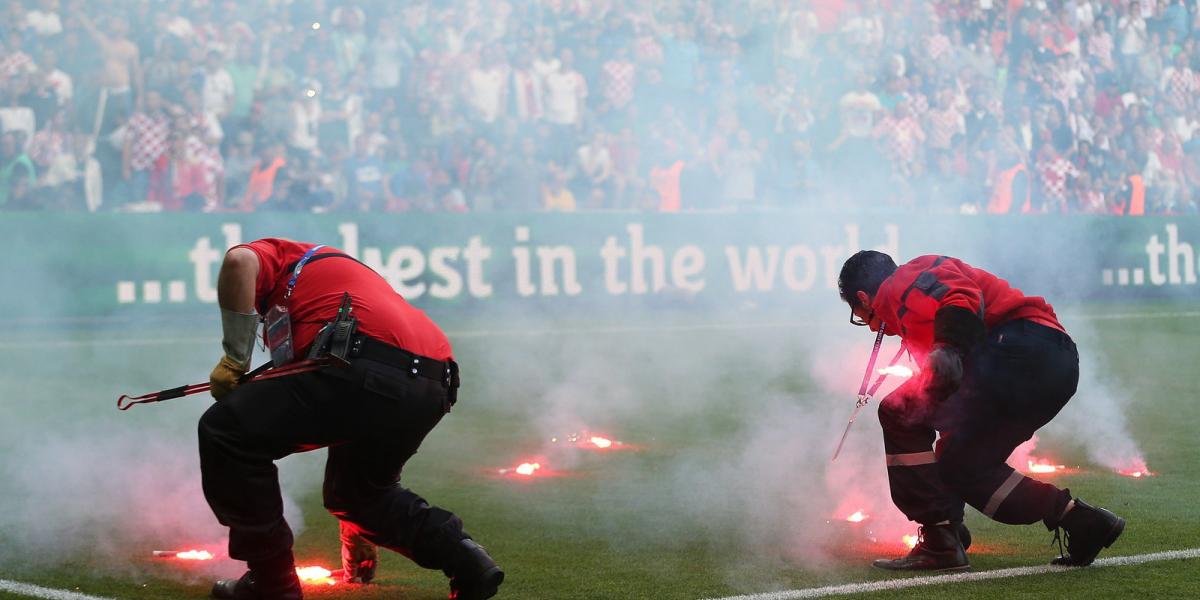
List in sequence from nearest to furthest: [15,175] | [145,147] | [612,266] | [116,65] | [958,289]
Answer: [958,289] → [116,65] → [15,175] → [145,147] → [612,266]

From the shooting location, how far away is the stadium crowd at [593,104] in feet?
35.7

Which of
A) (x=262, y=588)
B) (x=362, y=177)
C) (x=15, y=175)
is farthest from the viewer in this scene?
(x=362, y=177)

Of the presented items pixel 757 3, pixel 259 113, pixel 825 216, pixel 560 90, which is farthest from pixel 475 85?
pixel 825 216

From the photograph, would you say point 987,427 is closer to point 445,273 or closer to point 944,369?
point 944,369

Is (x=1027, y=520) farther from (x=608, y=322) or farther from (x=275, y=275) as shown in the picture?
(x=608, y=322)

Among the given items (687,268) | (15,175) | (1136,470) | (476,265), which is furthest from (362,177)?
(1136,470)

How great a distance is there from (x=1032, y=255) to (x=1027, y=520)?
1070cm

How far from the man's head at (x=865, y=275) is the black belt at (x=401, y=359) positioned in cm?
138

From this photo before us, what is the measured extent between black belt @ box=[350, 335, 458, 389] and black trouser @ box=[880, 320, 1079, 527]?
60.3 inches

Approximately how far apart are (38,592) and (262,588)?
830 mm

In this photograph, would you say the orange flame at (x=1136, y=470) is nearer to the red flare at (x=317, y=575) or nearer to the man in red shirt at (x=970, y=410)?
the man in red shirt at (x=970, y=410)

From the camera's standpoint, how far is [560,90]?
41.2 ft

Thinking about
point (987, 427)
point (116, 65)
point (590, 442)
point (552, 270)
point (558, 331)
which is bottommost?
point (558, 331)

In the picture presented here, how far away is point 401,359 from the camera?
344cm
